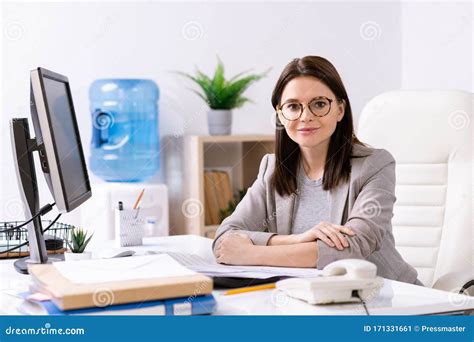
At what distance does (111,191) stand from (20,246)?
A: 145cm

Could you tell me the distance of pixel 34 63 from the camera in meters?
3.48

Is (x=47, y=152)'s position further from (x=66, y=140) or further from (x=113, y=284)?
(x=113, y=284)

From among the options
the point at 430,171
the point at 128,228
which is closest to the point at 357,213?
the point at 430,171

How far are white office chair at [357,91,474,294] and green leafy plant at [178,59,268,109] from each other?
5.02 ft

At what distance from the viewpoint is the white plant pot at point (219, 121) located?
3633 mm

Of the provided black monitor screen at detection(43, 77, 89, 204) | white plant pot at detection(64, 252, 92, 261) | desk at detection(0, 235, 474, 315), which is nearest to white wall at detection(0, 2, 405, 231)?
black monitor screen at detection(43, 77, 89, 204)

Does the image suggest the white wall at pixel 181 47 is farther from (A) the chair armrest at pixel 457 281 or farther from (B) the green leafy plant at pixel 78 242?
(A) the chair armrest at pixel 457 281

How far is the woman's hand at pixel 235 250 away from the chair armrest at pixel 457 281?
1.76 ft

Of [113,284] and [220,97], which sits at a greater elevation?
[220,97]

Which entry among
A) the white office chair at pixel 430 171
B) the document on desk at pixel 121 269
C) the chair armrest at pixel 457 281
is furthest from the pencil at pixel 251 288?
the white office chair at pixel 430 171

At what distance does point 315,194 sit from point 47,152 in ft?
2.26

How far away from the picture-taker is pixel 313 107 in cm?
169

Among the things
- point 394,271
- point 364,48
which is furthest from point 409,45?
point 394,271
